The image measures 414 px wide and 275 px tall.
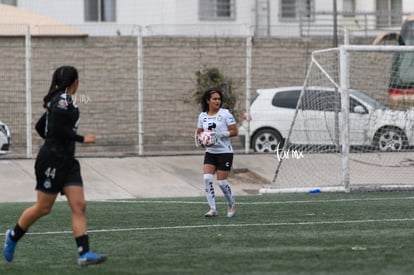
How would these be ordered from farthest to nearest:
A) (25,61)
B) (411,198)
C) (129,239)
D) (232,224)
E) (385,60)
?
1. (25,61)
2. (385,60)
3. (411,198)
4. (232,224)
5. (129,239)

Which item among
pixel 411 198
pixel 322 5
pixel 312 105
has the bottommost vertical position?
pixel 411 198

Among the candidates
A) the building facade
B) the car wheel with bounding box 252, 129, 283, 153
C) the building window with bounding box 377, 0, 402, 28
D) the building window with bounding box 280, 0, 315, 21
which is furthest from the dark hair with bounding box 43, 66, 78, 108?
the building window with bounding box 280, 0, 315, 21

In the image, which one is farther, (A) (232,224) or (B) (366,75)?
(B) (366,75)

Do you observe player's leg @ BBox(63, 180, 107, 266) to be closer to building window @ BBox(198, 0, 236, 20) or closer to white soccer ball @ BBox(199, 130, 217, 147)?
white soccer ball @ BBox(199, 130, 217, 147)

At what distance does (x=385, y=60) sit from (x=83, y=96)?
290 inches

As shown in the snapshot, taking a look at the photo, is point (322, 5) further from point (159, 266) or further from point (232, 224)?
point (159, 266)

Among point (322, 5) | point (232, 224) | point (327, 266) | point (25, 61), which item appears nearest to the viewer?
point (327, 266)

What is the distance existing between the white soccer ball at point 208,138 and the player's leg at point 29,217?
182 inches

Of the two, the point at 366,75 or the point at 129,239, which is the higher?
the point at 366,75

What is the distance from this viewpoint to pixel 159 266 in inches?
380

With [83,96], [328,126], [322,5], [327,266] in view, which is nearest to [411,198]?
[328,126]

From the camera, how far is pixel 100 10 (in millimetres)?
37094

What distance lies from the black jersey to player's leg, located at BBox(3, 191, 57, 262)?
0.45 meters

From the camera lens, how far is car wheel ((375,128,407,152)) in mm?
20062
